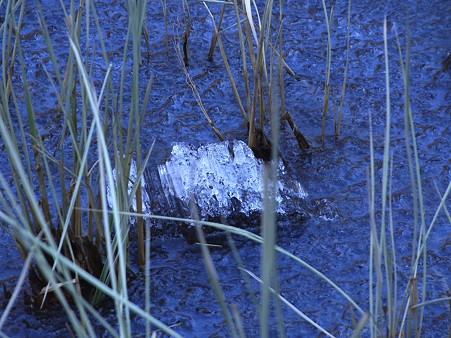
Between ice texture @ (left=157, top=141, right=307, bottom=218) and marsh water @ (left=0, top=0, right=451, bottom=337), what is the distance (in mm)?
67

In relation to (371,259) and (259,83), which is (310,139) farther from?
(371,259)

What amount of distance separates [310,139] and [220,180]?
33 cm

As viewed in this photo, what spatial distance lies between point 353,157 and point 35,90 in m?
0.81

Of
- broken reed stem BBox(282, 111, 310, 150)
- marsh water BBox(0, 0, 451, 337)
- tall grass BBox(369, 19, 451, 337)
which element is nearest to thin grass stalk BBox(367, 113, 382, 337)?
tall grass BBox(369, 19, 451, 337)

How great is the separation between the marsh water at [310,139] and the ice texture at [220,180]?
0.07 meters

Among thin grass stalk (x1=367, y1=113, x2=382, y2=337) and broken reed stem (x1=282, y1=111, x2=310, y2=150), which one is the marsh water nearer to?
broken reed stem (x1=282, y1=111, x2=310, y2=150)

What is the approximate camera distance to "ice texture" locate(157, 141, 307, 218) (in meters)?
1.51

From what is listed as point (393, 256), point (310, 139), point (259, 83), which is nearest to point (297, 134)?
point (310, 139)

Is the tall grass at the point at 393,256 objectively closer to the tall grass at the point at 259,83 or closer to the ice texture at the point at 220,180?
the ice texture at the point at 220,180

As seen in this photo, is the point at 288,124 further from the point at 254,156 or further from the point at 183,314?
the point at 183,314

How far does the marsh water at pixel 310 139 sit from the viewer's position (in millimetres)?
1333

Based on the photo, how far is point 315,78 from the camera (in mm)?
1963

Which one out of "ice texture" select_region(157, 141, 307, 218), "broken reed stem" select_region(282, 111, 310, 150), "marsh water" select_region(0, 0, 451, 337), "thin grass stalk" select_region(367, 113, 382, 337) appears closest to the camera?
"thin grass stalk" select_region(367, 113, 382, 337)

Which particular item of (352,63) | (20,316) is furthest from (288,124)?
(20,316)
